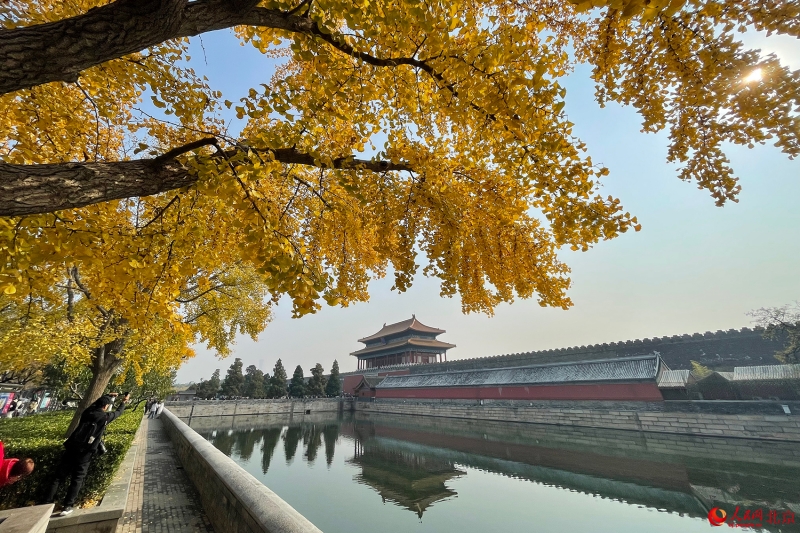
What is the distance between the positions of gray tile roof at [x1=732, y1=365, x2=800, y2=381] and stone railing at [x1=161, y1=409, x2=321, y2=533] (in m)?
22.7

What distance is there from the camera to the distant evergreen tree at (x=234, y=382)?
128ft

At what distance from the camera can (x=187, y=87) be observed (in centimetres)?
308

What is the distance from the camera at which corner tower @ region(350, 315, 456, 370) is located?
40844 mm

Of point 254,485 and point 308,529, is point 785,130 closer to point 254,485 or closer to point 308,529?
point 308,529

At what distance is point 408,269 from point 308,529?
2474 mm

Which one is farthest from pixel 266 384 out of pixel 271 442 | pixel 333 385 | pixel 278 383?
pixel 271 442

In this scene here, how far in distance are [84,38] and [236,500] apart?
158 inches

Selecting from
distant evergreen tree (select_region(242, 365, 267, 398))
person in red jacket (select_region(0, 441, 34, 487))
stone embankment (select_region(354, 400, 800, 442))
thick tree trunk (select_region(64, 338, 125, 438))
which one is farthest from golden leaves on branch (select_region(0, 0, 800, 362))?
distant evergreen tree (select_region(242, 365, 267, 398))

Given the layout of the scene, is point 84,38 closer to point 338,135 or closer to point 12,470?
point 338,135

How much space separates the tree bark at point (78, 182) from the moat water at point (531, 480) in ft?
25.6

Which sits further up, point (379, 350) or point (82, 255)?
point (379, 350)

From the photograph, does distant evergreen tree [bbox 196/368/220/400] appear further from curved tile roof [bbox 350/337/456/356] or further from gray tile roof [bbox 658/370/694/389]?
gray tile roof [bbox 658/370/694/389]

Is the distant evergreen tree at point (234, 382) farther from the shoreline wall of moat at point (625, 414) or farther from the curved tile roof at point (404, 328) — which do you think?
the curved tile roof at point (404, 328)

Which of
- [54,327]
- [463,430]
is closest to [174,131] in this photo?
[54,327]
